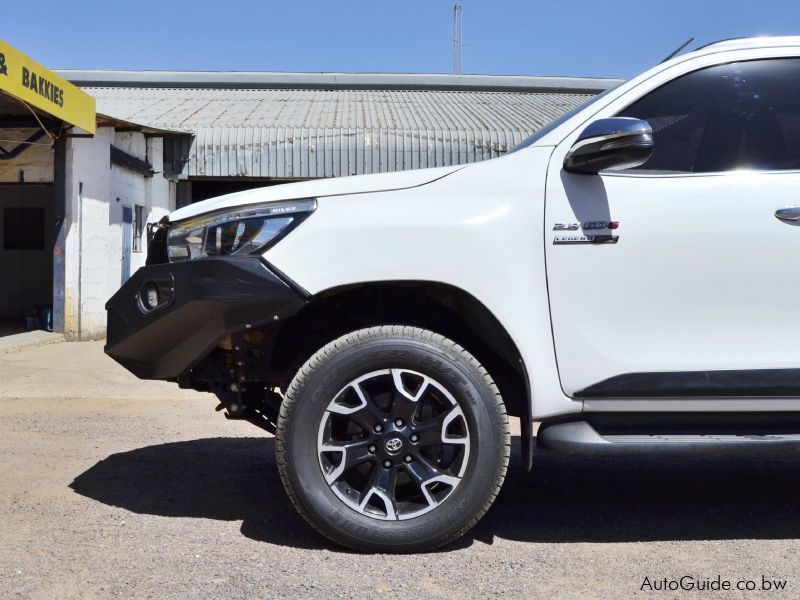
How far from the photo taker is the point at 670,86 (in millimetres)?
3420

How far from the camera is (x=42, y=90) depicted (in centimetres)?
1073

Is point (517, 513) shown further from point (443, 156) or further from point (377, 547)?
point (443, 156)

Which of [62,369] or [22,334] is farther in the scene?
[22,334]

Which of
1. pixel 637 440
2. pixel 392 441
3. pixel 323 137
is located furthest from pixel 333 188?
pixel 323 137

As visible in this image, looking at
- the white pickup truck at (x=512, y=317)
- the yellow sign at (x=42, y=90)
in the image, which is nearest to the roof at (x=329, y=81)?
the yellow sign at (x=42, y=90)

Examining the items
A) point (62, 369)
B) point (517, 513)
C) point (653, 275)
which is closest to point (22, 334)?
point (62, 369)

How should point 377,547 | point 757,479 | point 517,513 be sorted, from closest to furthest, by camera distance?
point 377,547, point 517,513, point 757,479

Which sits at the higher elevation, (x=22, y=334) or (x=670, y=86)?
(x=670, y=86)

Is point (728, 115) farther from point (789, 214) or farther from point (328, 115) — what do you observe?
point (328, 115)

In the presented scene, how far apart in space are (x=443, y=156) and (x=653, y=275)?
13.2 meters

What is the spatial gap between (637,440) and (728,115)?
54.2 inches

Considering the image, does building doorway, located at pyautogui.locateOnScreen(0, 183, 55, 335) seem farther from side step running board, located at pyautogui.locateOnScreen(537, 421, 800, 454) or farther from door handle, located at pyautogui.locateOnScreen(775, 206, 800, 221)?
door handle, located at pyautogui.locateOnScreen(775, 206, 800, 221)

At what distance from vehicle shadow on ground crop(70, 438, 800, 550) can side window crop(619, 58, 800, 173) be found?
1.17m

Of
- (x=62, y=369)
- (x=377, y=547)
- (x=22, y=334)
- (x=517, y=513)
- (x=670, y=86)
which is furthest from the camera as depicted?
(x=22, y=334)
